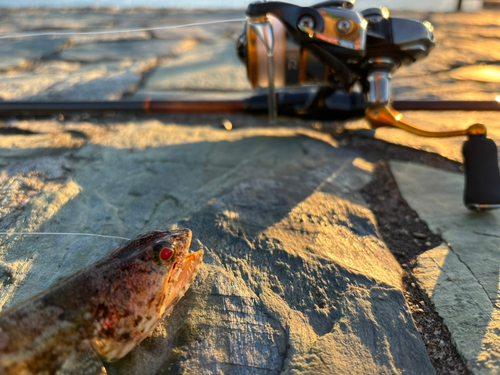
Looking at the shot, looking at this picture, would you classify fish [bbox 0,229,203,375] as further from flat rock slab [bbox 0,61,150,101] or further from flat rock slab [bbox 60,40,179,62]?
flat rock slab [bbox 60,40,179,62]

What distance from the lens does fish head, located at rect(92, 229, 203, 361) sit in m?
1.05

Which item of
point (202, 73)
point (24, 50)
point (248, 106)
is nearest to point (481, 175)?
point (248, 106)

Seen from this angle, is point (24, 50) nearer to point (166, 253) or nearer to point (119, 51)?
point (119, 51)

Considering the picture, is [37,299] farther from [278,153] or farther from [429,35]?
[429,35]

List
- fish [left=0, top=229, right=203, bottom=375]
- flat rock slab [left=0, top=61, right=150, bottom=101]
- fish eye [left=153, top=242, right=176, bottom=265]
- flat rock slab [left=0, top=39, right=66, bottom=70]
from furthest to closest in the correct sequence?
1. flat rock slab [left=0, top=39, right=66, bottom=70]
2. flat rock slab [left=0, top=61, right=150, bottom=101]
3. fish eye [left=153, top=242, right=176, bottom=265]
4. fish [left=0, top=229, right=203, bottom=375]

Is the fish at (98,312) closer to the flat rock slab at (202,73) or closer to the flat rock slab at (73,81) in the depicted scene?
the flat rock slab at (73,81)

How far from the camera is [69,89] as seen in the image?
3.06 m

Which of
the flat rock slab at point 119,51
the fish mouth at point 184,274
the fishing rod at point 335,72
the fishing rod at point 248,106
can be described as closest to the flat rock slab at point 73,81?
the flat rock slab at point 119,51

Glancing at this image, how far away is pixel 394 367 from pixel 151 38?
176 inches

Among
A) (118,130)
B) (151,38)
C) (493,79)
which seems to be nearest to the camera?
(118,130)

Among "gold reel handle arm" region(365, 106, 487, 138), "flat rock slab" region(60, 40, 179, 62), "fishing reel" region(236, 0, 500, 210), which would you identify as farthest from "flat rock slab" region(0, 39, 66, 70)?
"gold reel handle arm" region(365, 106, 487, 138)

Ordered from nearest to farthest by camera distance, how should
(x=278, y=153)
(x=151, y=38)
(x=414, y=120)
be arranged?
1. (x=278, y=153)
2. (x=414, y=120)
3. (x=151, y=38)

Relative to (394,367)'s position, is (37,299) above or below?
above

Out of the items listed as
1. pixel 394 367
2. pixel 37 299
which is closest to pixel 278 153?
pixel 394 367
